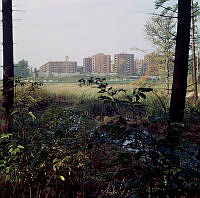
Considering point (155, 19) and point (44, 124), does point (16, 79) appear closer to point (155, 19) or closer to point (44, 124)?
point (44, 124)

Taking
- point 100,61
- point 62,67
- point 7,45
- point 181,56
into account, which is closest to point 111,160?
point 181,56

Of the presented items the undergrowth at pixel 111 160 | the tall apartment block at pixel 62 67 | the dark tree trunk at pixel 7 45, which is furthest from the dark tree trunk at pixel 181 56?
the tall apartment block at pixel 62 67

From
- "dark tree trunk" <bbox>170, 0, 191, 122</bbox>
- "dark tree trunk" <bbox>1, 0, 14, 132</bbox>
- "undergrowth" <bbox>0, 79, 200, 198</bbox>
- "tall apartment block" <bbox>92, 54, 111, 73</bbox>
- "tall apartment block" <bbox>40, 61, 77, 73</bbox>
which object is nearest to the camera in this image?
"undergrowth" <bbox>0, 79, 200, 198</bbox>

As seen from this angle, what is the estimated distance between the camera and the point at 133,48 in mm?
19344

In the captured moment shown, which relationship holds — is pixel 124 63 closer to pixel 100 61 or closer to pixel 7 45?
pixel 100 61

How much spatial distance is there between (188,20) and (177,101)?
1485 millimetres

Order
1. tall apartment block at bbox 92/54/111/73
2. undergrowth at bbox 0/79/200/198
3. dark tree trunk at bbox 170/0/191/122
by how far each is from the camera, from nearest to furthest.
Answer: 1. undergrowth at bbox 0/79/200/198
2. dark tree trunk at bbox 170/0/191/122
3. tall apartment block at bbox 92/54/111/73

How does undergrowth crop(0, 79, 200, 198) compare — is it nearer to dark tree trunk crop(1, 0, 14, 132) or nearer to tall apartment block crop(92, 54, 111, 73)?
dark tree trunk crop(1, 0, 14, 132)

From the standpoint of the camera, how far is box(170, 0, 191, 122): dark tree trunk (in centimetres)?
456

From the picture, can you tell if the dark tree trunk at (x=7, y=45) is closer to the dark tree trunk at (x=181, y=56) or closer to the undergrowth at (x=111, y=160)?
the undergrowth at (x=111, y=160)

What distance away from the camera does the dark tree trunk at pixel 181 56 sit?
4.56 meters

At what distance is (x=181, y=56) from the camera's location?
180 inches

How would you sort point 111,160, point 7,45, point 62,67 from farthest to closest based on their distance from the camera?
point 62,67
point 7,45
point 111,160

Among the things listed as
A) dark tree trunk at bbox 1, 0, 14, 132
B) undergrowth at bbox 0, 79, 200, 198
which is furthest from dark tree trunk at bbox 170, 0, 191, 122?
dark tree trunk at bbox 1, 0, 14, 132
